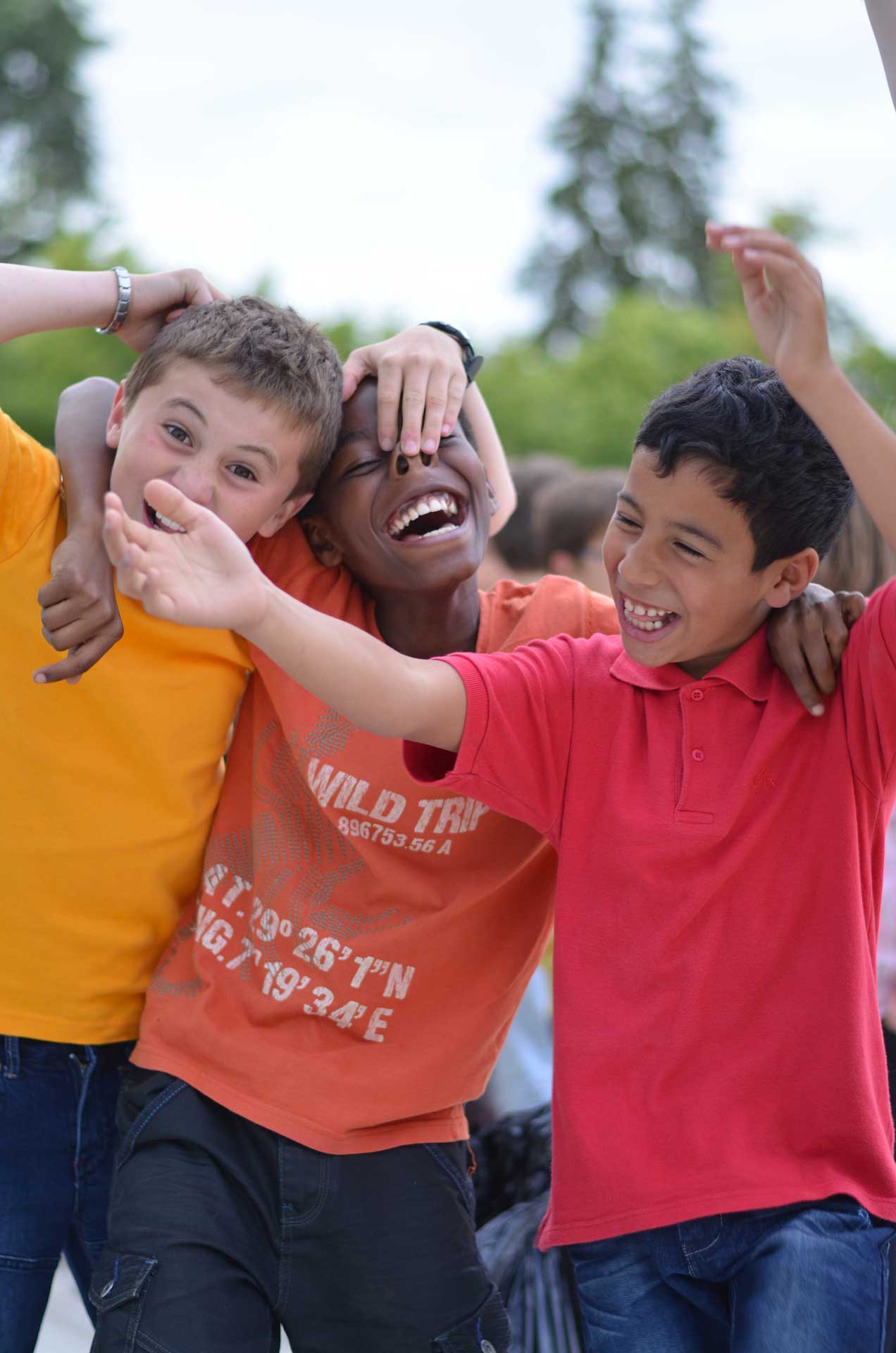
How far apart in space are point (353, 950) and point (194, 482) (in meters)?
0.77

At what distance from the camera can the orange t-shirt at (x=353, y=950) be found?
2.12m

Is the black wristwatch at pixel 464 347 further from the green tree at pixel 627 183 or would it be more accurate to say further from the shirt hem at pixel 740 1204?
the green tree at pixel 627 183

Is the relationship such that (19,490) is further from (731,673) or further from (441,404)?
(731,673)

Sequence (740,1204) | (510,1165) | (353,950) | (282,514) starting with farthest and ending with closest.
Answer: (510,1165)
(282,514)
(353,950)
(740,1204)

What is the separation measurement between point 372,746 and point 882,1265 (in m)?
1.04

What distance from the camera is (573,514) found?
4566 mm

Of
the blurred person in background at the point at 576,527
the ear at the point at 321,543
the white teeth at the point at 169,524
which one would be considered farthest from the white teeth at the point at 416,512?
the blurred person in background at the point at 576,527

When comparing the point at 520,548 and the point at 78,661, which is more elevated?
the point at 78,661

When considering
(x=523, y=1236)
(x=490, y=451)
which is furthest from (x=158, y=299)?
(x=523, y=1236)

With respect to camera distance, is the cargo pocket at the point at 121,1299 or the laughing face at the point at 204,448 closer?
the cargo pocket at the point at 121,1299

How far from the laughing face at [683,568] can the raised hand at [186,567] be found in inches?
22.2

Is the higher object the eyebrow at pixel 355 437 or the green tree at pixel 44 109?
the eyebrow at pixel 355 437

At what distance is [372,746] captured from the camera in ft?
7.13

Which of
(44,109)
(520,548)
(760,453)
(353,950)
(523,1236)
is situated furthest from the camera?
(44,109)
